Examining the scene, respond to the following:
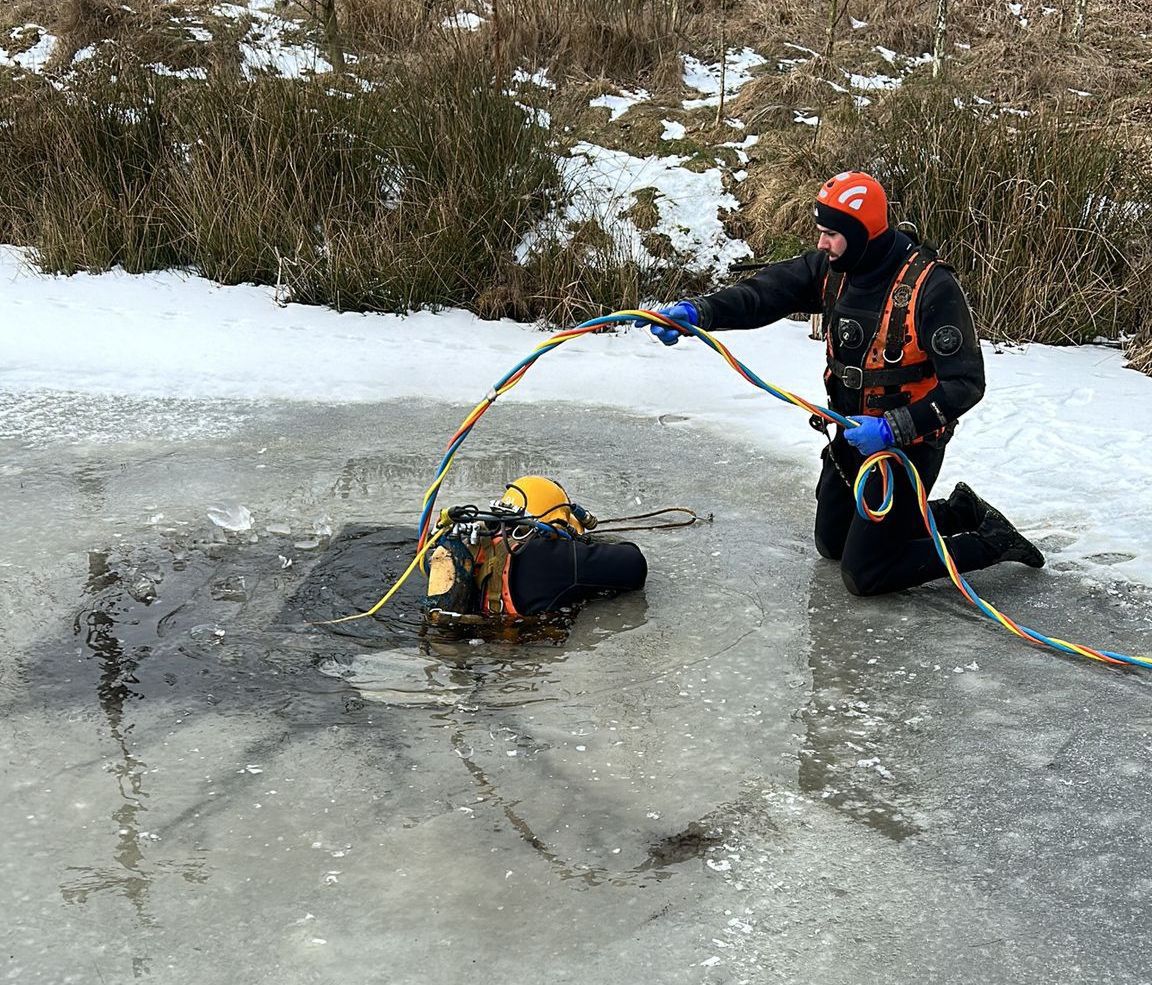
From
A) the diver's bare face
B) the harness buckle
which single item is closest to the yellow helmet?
the harness buckle

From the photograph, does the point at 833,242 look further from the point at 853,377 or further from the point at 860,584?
the point at 860,584

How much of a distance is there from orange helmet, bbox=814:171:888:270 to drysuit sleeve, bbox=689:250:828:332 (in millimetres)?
334

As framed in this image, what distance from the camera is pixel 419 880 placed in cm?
264

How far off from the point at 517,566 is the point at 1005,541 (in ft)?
5.64

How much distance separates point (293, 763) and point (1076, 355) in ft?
19.0

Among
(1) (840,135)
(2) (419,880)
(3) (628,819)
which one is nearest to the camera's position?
(2) (419,880)

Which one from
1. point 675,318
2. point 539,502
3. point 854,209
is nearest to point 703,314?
point 675,318

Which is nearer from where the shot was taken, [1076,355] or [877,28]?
[1076,355]

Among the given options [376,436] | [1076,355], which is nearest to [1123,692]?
[376,436]

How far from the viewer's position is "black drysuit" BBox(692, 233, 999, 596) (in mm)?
4031

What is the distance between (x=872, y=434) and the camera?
403 cm

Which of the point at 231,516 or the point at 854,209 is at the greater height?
the point at 854,209

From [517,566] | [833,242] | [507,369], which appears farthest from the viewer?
[507,369]

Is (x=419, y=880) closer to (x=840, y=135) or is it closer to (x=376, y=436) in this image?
(x=376, y=436)
